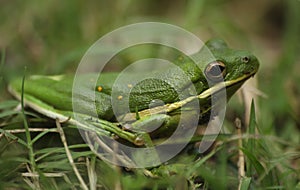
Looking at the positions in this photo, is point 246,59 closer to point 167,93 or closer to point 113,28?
point 167,93

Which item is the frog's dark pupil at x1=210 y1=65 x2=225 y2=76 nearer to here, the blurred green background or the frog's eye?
the frog's eye

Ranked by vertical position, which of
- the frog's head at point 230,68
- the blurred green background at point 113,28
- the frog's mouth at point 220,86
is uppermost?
the blurred green background at point 113,28

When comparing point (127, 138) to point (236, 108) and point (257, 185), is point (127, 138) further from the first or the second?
point (236, 108)

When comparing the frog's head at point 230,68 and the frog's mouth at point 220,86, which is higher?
the frog's head at point 230,68

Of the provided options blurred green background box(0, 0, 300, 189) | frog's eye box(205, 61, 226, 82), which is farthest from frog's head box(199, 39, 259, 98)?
blurred green background box(0, 0, 300, 189)

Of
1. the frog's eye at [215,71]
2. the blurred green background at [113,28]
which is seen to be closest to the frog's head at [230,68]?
the frog's eye at [215,71]

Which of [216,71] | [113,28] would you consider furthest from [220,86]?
[113,28]

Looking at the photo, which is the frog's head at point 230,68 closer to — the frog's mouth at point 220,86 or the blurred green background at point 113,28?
the frog's mouth at point 220,86
